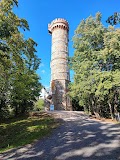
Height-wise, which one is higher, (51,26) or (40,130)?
(51,26)

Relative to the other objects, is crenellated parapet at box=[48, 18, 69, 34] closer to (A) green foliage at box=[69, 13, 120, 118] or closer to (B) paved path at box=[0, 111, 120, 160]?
(A) green foliage at box=[69, 13, 120, 118]

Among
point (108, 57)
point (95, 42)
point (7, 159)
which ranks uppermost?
point (95, 42)

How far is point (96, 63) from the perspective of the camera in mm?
Answer: 19578

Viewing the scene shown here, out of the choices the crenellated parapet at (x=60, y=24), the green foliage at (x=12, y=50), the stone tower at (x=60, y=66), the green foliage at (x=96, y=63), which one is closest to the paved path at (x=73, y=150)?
the green foliage at (x=12, y=50)

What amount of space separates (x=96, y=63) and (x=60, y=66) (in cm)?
1760

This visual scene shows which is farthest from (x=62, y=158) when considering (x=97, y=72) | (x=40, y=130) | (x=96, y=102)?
(x=96, y=102)

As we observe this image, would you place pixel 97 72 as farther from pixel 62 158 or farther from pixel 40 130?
pixel 62 158

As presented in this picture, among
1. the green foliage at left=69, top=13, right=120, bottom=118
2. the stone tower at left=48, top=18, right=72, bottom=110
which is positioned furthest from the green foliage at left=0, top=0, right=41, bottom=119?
the stone tower at left=48, top=18, right=72, bottom=110

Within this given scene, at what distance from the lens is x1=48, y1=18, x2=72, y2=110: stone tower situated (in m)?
35.8

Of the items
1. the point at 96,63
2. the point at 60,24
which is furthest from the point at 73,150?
the point at 60,24

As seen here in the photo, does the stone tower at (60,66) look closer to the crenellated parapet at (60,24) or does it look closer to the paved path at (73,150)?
the crenellated parapet at (60,24)

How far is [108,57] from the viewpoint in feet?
61.9

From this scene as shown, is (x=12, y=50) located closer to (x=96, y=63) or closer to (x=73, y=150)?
(x=73, y=150)

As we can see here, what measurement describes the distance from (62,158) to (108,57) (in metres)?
13.9
